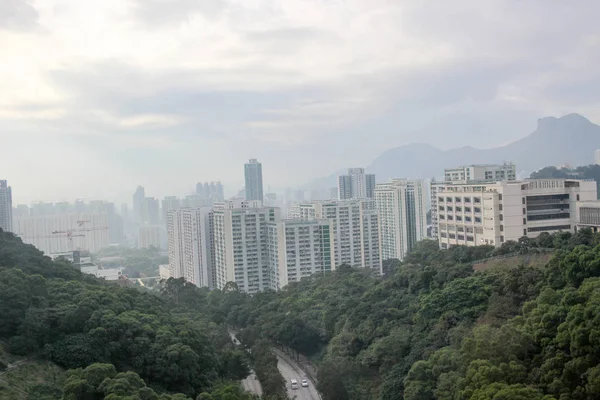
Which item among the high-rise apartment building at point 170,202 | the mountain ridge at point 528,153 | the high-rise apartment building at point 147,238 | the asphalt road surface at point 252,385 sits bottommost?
the asphalt road surface at point 252,385

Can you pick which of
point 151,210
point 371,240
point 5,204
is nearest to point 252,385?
point 371,240

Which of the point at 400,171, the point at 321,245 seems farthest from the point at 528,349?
the point at 400,171

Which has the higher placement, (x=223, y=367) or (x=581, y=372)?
(x=581, y=372)

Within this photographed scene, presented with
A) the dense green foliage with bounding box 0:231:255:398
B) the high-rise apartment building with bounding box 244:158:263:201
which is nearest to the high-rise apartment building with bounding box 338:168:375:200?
the high-rise apartment building with bounding box 244:158:263:201

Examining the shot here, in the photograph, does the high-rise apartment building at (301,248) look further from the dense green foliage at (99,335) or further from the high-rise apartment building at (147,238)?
the high-rise apartment building at (147,238)

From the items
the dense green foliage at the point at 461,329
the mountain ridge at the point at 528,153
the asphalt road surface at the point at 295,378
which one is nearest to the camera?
the dense green foliage at the point at 461,329

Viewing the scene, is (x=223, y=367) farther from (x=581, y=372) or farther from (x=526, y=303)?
(x=581, y=372)

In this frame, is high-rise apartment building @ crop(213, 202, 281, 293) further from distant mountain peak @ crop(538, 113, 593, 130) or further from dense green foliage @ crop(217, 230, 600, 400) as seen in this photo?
distant mountain peak @ crop(538, 113, 593, 130)

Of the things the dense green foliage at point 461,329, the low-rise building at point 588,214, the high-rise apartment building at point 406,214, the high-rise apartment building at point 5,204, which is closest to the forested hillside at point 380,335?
the dense green foliage at point 461,329
